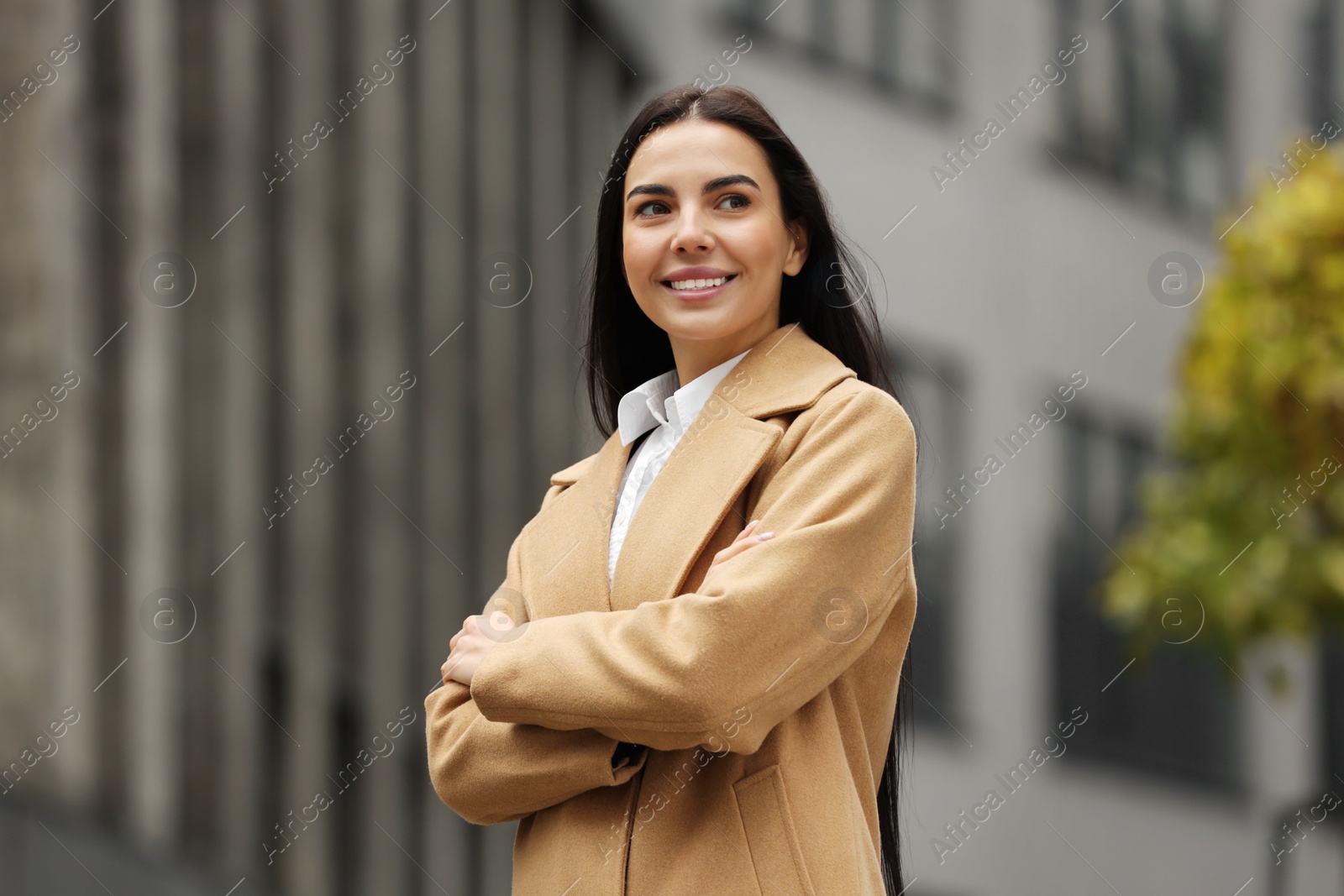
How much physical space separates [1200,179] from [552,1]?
5.37 meters

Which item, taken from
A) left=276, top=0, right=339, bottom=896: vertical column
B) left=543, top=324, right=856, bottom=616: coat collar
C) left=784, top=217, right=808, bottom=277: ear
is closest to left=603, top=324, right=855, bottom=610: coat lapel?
left=543, top=324, right=856, bottom=616: coat collar

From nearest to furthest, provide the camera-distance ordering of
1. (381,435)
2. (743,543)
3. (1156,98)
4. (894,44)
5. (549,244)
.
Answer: (743,543)
(381,435)
(549,244)
(894,44)
(1156,98)

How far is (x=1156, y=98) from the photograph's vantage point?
12.8 meters

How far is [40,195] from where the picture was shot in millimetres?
6383

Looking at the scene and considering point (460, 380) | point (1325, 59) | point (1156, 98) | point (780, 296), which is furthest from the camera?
point (1156, 98)

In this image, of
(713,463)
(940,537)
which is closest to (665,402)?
(713,463)

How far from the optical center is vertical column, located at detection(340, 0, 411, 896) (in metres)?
8.59

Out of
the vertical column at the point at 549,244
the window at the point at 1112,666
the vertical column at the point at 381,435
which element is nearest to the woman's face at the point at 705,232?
the vertical column at the point at 381,435

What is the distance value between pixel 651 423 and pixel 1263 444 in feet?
18.7

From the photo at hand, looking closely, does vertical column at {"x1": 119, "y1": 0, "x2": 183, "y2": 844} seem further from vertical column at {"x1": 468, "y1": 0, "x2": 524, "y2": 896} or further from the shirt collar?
the shirt collar

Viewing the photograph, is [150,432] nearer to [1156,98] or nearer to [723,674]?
[723,674]

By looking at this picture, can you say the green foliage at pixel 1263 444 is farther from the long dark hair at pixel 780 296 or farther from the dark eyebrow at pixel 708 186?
the dark eyebrow at pixel 708 186

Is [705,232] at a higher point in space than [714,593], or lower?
higher

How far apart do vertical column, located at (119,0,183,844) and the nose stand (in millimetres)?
4962
